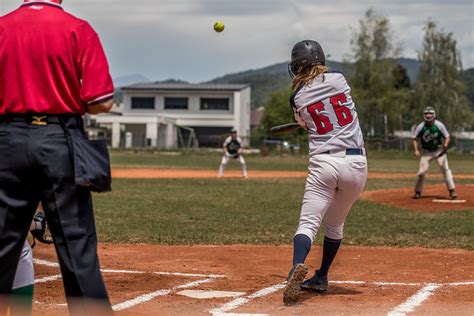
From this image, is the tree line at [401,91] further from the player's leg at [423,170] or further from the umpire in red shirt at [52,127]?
the umpire in red shirt at [52,127]

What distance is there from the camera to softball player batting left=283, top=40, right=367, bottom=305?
6.63m

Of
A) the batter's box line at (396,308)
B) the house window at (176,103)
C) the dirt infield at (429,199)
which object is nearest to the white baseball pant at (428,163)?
the dirt infield at (429,199)

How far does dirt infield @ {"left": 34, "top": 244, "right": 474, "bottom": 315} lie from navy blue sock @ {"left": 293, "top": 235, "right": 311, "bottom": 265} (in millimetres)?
346

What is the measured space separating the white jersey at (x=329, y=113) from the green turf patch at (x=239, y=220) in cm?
451

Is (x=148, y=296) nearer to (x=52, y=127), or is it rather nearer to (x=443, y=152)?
(x=52, y=127)

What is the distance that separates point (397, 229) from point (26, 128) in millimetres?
9449

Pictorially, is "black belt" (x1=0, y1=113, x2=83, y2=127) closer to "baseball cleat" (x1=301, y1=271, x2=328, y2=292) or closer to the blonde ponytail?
the blonde ponytail

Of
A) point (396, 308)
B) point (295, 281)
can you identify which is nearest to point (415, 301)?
point (396, 308)

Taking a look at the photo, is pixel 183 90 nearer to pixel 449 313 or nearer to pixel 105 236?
pixel 105 236

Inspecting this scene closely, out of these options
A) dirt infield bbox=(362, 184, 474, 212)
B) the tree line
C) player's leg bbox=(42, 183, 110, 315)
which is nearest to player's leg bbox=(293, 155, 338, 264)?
player's leg bbox=(42, 183, 110, 315)

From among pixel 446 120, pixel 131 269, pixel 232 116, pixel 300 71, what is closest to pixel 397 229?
pixel 131 269

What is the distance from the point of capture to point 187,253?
974 centimetres

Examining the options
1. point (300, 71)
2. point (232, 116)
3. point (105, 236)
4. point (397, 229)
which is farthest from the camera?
point (232, 116)

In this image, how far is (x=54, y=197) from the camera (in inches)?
168
